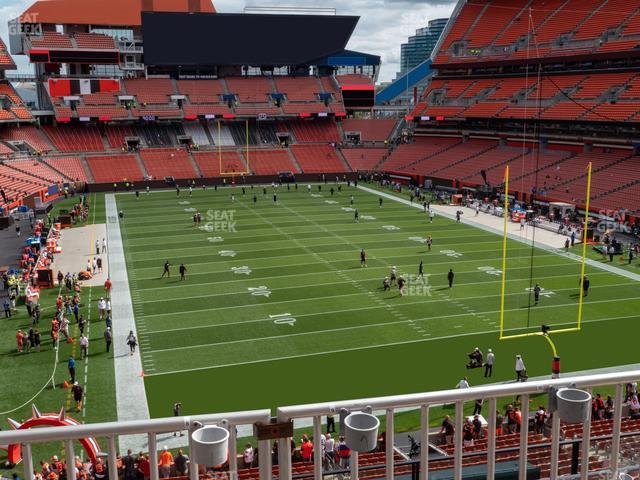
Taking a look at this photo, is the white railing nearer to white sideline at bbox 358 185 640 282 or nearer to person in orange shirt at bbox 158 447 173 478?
person in orange shirt at bbox 158 447 173 478

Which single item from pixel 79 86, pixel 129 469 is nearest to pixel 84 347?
pixel 129 469

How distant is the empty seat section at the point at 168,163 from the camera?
196 ft

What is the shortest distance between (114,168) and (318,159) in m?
19.9

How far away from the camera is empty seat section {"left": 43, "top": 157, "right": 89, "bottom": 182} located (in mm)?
56250

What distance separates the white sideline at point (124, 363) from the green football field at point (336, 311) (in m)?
0.32

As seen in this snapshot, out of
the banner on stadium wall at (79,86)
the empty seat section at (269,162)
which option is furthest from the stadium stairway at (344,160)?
the banner on stadium wall at (79,86)

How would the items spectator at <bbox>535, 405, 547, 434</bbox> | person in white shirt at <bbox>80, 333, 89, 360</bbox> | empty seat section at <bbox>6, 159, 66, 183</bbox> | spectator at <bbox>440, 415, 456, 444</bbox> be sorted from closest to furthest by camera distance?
1. spectator at <bbox>535, 405, 547, 434</bbox>
2. spectator at <bbox>440, 415, 456, 444</bbox>
3. person in white shirt at <bbox>80, 333, 89, 360</bbox>
4. empty seat section at <bbox>6, 159, 66, 183</bbox>

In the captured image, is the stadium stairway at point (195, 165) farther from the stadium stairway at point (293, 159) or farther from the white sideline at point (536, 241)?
the white sideline at point (536, 241)

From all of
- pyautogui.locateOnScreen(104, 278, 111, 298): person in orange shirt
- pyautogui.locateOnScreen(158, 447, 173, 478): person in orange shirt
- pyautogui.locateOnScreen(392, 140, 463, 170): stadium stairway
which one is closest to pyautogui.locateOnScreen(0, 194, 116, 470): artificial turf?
pyautogui.locateOnScreen(104, 278, 111, 298): person in orange shirt

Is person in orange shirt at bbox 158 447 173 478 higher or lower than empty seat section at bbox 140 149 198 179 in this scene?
lower

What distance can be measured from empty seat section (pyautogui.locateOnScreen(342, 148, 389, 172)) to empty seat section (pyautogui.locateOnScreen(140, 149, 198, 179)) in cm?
1635

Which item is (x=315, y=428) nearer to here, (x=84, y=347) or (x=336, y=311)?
(x=84, y=347)

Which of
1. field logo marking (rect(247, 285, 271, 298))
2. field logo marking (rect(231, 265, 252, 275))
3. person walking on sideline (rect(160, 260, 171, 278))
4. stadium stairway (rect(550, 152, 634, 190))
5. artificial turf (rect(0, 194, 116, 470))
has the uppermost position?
stadium stairway (rect(550, 152, 634, 190))

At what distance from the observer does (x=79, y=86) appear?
65.1 meters
